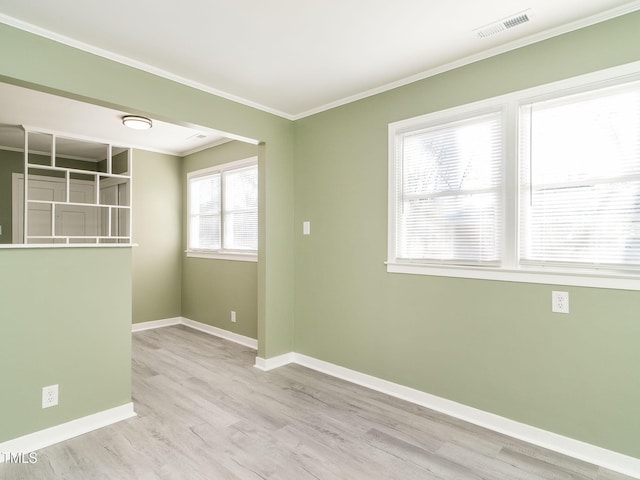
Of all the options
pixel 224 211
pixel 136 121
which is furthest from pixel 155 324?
pixel 136 121

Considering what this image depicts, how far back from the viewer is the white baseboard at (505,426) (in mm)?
2098

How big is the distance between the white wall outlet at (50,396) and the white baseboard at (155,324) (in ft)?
9.21

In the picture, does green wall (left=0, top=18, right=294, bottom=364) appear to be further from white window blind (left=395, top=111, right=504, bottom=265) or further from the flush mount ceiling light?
white window blind (left=395, top=111, right=504, bottom=265)

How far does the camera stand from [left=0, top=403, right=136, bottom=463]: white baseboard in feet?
7.35

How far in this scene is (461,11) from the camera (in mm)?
2121

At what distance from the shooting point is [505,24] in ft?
7.36

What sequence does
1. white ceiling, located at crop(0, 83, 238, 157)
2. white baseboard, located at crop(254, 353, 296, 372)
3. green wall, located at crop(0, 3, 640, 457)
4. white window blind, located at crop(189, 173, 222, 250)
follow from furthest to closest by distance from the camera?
white window blind, located at crop(189, 173, 222, 250) < white baseboard, located at crop(254, 353, 296, 372) < white ceiling, located at crop(0, 83, 238, 157) < green wall, located at crop(0, 3, 640, 457)

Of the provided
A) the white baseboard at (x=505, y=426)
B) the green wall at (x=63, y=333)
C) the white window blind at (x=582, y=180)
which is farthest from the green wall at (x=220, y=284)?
the white window blind at (x=582, y=180)

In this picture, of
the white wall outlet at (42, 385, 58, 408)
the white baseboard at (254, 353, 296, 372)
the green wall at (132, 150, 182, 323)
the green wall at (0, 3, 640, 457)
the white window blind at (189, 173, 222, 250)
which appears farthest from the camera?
the green wall at (132, 150, 182, 323)

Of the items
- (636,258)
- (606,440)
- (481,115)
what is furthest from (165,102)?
(606,440)

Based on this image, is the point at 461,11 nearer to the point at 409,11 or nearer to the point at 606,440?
the point at 409,11

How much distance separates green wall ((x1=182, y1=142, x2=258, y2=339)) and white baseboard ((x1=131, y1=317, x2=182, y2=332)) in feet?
0.52

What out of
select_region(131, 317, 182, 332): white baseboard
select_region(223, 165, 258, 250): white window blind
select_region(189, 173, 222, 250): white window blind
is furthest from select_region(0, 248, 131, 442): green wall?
select_region(131, 317, 182, 332): white baseboard

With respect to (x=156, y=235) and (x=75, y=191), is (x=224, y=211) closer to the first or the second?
(x=156, y=235)
